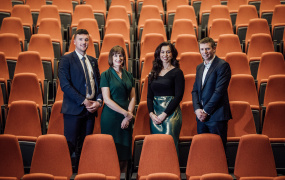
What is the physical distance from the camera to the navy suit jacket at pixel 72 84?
1.66 m

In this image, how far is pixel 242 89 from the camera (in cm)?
205

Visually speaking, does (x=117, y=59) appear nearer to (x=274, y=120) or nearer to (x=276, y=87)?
(x=274, y=120)

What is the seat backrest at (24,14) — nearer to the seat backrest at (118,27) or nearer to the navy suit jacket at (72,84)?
the seat backrest at (118,27)

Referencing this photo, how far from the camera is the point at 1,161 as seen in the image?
1.52 metres

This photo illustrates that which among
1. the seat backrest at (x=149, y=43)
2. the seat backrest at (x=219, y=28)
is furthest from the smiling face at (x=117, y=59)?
the seat backrest at (x=219, y=28)

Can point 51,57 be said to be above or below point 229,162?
above

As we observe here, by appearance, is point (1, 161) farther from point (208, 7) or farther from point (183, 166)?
point (208, 7)

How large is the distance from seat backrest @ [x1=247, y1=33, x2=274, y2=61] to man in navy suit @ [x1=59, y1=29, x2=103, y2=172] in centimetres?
115

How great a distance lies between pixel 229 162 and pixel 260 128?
308 millimetres

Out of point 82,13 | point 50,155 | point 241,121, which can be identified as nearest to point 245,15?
point 82,13

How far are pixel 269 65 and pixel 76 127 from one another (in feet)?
3.88

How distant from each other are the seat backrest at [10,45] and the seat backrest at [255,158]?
1.55 metres

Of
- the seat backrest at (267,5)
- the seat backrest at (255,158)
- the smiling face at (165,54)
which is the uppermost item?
the seat backrest at (267,5)

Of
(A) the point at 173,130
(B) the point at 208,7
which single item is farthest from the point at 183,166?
(B) the point at 208,7
